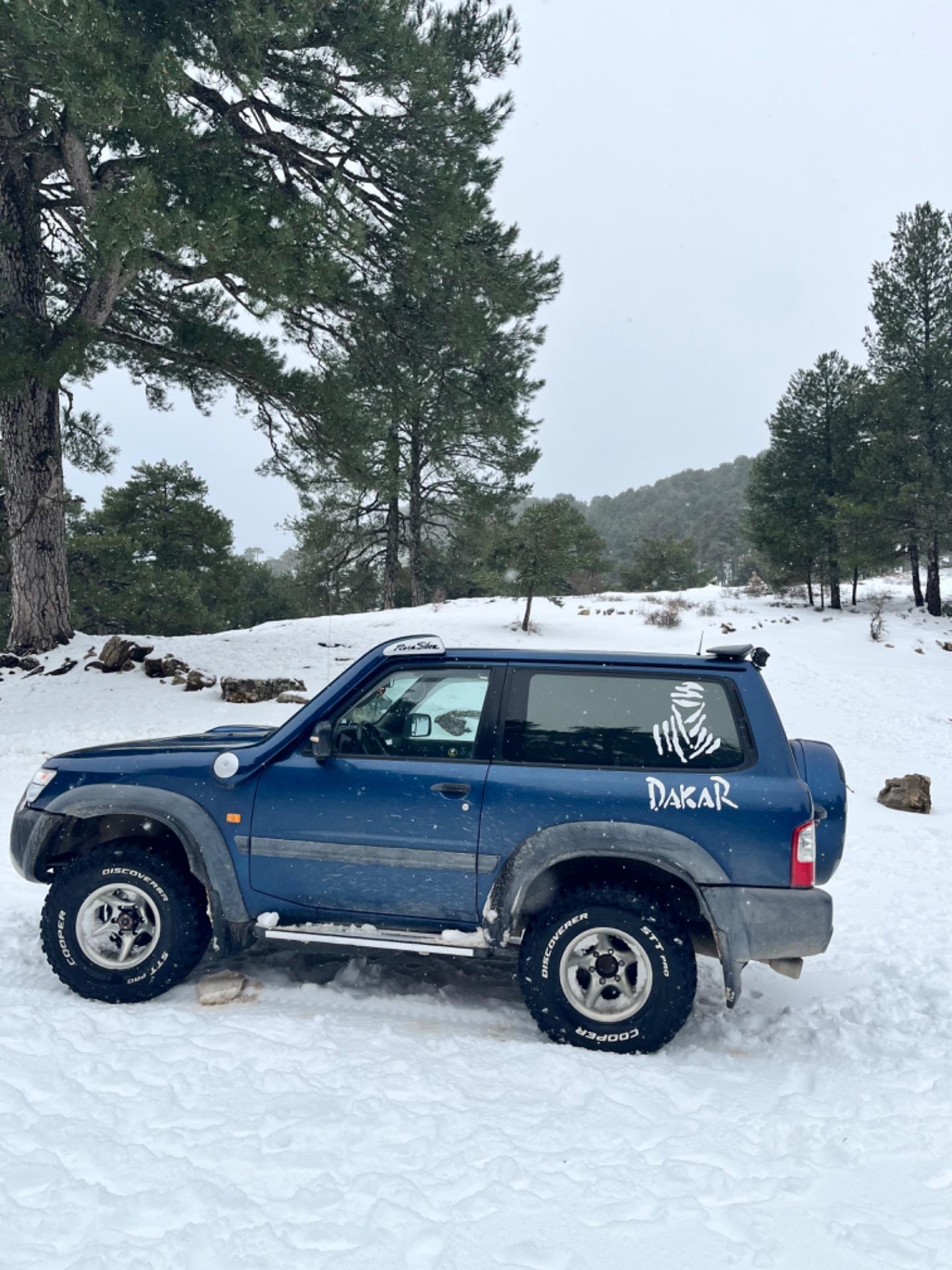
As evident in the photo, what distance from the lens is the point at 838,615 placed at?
1116 inches

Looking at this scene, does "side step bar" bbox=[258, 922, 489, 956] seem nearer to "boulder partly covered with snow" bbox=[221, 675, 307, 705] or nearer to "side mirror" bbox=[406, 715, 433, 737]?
"side mirror" bbox=[406, 715, 433, 737]

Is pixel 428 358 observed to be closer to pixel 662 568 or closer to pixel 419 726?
pixel 419 726

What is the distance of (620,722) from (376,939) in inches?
62.0

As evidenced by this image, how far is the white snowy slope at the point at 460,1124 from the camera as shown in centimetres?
241

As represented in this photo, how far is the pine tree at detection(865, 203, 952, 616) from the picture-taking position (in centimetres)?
2512

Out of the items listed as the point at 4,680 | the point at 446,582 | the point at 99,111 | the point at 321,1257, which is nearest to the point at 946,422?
the point at 446,582

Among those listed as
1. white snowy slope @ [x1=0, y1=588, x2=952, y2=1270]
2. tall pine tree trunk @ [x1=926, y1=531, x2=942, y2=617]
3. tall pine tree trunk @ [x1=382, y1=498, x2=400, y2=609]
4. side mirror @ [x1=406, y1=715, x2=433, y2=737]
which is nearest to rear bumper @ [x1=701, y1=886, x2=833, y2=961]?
white snowy slope @ [x1=0, y1=588, x2=952, y2=1270]

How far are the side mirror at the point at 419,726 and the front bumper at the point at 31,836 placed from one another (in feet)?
6.28

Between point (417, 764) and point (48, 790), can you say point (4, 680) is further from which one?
point (417, 764)

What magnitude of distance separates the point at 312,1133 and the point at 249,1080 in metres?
0.47

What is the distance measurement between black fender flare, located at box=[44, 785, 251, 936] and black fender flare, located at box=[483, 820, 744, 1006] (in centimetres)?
134

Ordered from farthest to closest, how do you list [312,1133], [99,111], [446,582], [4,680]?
[446,582], [4,680], [99,111], [312,1133]

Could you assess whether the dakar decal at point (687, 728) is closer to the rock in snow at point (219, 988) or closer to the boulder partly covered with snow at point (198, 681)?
the rock in snow at point (219, 988)

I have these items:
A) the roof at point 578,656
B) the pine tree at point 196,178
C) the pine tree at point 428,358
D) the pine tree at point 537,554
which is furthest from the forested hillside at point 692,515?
the roof at point 578,656
